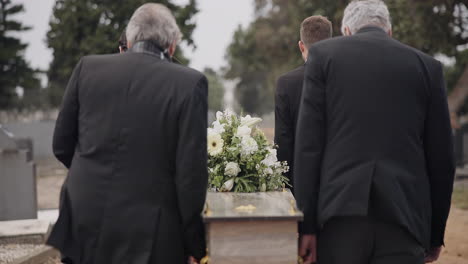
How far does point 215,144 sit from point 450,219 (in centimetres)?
766

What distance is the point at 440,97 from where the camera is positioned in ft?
10.5

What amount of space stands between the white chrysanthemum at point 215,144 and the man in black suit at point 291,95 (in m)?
0.66

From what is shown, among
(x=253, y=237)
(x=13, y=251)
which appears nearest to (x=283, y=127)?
(x=253, y=237)

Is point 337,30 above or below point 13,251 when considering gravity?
above

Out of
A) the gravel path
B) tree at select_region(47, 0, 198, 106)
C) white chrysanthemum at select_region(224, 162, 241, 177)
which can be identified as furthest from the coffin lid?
tree at select_region(47, 0, 198, 106)

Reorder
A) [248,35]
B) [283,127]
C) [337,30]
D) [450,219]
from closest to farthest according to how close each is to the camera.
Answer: [283,127] < [450,219] < [337,30] < [248,35]

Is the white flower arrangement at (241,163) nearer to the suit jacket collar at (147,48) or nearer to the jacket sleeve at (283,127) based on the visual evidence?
the jacket sleeve at (283,127)

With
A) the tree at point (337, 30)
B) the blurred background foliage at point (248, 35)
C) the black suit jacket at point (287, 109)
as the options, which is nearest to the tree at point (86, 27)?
the blurred background foliage at point (248, 35)

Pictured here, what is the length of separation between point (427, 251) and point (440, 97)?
0.91 metres

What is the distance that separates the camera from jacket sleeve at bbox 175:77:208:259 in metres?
2.97

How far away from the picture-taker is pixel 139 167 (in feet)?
9.86

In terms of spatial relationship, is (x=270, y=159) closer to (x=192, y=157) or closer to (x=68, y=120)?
(x=192, y=157)

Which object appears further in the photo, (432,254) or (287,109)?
(287,109)

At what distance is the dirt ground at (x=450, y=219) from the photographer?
7.59m
